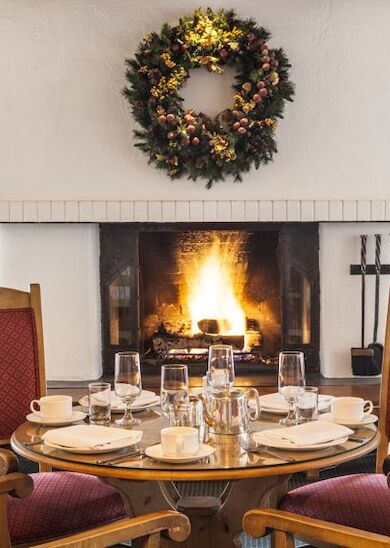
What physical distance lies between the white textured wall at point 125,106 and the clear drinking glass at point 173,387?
2560 mm

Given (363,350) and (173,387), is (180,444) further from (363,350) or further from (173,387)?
(363,350)

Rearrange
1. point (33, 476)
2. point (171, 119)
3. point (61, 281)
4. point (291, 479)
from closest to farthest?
point (33, 476), point (291, 479), point (171, 119), point (61, 281)

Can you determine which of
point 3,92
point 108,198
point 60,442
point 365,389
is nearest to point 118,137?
point 108,198

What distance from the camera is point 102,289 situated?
4.79 m

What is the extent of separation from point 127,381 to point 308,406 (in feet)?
1.62

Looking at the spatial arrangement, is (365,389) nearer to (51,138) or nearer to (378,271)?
(378,271)

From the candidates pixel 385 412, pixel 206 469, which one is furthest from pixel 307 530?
pixel 385 412

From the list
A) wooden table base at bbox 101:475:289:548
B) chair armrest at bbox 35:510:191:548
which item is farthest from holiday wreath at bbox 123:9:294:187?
chair armrest at bbox 35:510:191:548

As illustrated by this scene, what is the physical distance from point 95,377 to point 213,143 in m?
1.48

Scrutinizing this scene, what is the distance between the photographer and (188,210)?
4.70 metres

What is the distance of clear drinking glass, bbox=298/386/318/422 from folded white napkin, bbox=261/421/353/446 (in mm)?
68

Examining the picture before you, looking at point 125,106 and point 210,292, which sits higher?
point 125,106

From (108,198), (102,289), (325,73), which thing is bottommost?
(102,289)

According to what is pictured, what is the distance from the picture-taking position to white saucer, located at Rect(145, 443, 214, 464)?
1.88m
